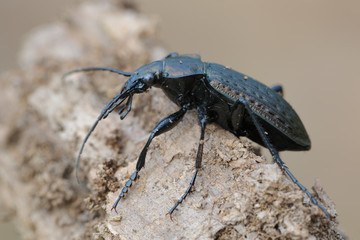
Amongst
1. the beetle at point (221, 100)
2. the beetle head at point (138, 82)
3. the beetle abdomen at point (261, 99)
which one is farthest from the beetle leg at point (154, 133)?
the beetle abdomen at point (261, 99)

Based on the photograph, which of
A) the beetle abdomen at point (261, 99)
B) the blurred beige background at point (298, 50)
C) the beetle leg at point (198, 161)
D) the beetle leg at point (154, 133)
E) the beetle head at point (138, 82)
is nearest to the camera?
the beetle leg at point (198, 161)

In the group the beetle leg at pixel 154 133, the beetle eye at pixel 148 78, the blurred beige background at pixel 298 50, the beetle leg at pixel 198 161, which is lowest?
the beetle leg at pixel 198 161

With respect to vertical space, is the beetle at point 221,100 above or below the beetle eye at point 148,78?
below

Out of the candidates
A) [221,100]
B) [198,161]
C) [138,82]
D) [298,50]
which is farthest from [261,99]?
[298,50]

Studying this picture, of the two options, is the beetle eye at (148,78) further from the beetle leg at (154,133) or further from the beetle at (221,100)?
the beetle leg at (154,133)

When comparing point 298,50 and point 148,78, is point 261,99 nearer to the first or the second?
point 148,78

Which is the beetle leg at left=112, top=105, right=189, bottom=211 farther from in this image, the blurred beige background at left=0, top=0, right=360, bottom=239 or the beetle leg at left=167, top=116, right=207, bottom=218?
the blurred beige background at left=0, top=0, right=360, bottom=239

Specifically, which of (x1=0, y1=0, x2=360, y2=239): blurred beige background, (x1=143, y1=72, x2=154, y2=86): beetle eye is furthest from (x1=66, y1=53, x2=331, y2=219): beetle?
(x1=0, y1=0, x2=360, y2=239): blurred beige background
